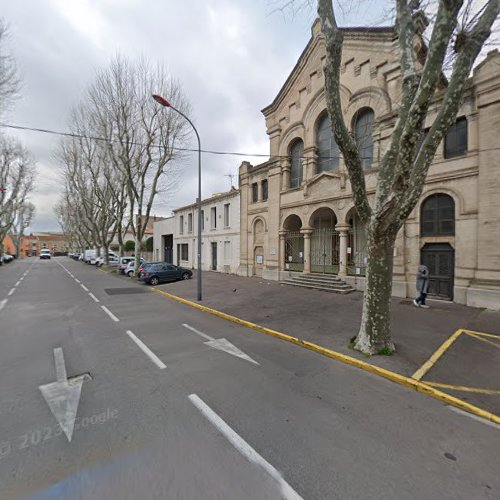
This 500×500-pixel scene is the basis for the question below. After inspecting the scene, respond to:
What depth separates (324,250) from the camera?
14859 mm

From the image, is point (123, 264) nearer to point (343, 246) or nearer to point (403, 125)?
point (343, 246)

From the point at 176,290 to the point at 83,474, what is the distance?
11146mm

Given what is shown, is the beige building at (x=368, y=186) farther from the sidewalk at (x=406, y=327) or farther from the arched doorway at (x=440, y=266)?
the sidewalk at (x=406, y=327)

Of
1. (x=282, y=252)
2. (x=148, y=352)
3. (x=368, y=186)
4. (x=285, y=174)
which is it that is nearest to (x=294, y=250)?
(x=282, y=252)

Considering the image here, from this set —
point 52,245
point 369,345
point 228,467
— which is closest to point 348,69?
point 369,345

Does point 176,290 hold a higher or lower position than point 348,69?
lower

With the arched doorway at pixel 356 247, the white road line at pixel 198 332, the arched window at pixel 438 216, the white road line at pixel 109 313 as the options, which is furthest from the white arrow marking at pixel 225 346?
the arched window at pixel 438 216

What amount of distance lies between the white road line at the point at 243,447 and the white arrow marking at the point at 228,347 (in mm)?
1589

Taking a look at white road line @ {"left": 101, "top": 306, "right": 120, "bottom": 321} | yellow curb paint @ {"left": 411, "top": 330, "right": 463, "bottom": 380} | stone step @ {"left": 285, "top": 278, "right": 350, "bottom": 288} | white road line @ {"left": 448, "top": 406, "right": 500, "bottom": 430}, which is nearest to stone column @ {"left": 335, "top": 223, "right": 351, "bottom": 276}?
stone step @ {"left": 285, "top": 278, "right": 350, "bottom": 288}

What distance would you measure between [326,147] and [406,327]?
428 inches

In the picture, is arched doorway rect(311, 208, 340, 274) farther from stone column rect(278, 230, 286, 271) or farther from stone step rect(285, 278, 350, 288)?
stone column rect(278, 230, 286, 271)

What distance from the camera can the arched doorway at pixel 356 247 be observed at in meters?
12.6

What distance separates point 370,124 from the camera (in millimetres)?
12312

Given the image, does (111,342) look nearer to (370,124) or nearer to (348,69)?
(370,124)
